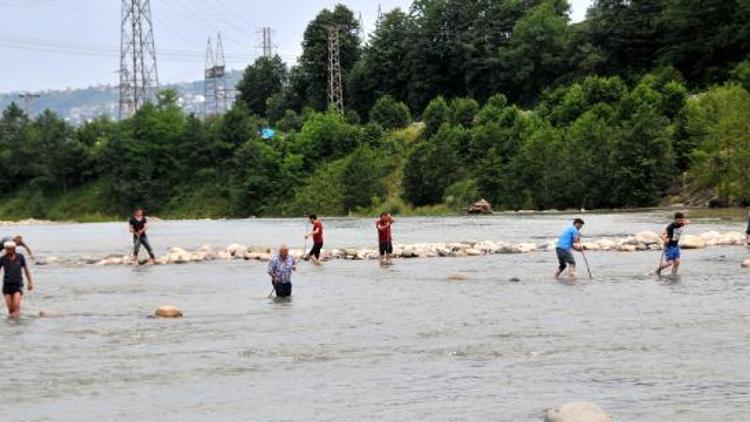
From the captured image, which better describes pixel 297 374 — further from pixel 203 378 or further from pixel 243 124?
pixel 243 124

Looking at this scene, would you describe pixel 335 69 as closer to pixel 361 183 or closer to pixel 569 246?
pixel 361 183

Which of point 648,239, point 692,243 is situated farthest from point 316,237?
point 692,243

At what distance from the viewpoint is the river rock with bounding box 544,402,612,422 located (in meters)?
14.5

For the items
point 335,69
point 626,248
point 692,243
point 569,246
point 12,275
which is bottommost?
point 626,248

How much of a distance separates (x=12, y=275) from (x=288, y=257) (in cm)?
738

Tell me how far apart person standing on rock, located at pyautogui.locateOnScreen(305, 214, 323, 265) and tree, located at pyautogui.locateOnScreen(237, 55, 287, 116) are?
12399 cm

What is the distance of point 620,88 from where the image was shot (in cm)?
10125

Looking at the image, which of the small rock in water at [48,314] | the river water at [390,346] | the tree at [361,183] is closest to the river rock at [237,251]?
the river water at [390,346]

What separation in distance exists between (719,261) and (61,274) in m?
24.5

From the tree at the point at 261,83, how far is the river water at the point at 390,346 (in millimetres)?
127924

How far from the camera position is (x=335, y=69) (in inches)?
5738

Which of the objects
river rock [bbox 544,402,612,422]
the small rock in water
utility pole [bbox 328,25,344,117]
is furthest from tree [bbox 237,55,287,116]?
river rock [bbox 544,402,612,422]

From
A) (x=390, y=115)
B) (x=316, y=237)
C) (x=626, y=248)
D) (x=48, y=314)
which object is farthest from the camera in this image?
(x=390, y=115)

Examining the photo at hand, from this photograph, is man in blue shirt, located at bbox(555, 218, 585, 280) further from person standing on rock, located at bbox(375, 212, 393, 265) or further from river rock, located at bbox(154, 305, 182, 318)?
river rock, located at bbox(154, 305, 182, 318)
